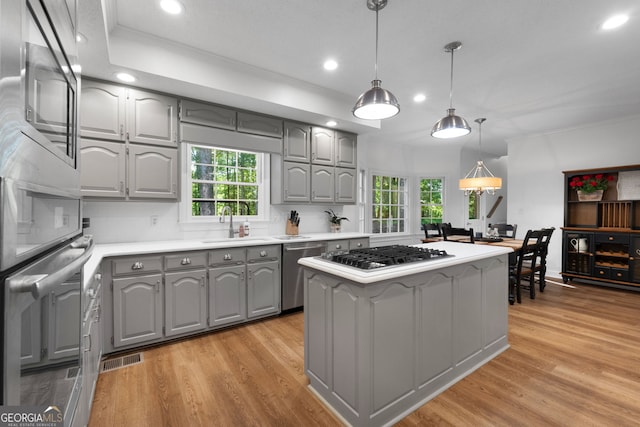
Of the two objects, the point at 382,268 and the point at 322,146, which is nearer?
the point at 382,268

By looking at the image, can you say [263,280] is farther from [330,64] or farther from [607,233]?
[607,233]

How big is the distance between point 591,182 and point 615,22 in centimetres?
331

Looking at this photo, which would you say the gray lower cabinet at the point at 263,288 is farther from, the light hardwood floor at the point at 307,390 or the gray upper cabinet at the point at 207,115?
the gray upper cabinet at the point at 207,115

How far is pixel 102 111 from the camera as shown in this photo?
264 centimetres

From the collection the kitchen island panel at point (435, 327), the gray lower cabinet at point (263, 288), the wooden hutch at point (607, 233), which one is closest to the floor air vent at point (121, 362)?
the gray lower cabinet at point (263, 288)

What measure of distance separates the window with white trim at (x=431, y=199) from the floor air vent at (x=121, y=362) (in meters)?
5.81

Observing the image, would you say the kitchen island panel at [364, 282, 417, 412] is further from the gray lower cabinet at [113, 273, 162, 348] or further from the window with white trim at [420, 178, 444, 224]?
the window with white trim at [420, 178, 444, 224]

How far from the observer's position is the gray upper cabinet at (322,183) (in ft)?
13.2

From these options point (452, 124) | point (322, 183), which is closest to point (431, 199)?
point (322, 183)

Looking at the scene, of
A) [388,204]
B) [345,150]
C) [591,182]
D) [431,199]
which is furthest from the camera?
[431,199]

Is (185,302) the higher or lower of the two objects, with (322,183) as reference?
lower

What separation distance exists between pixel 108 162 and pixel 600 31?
176 inches

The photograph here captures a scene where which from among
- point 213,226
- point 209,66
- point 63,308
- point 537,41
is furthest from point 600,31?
point 213,226

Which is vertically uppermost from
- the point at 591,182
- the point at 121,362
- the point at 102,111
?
the point at 102,111
